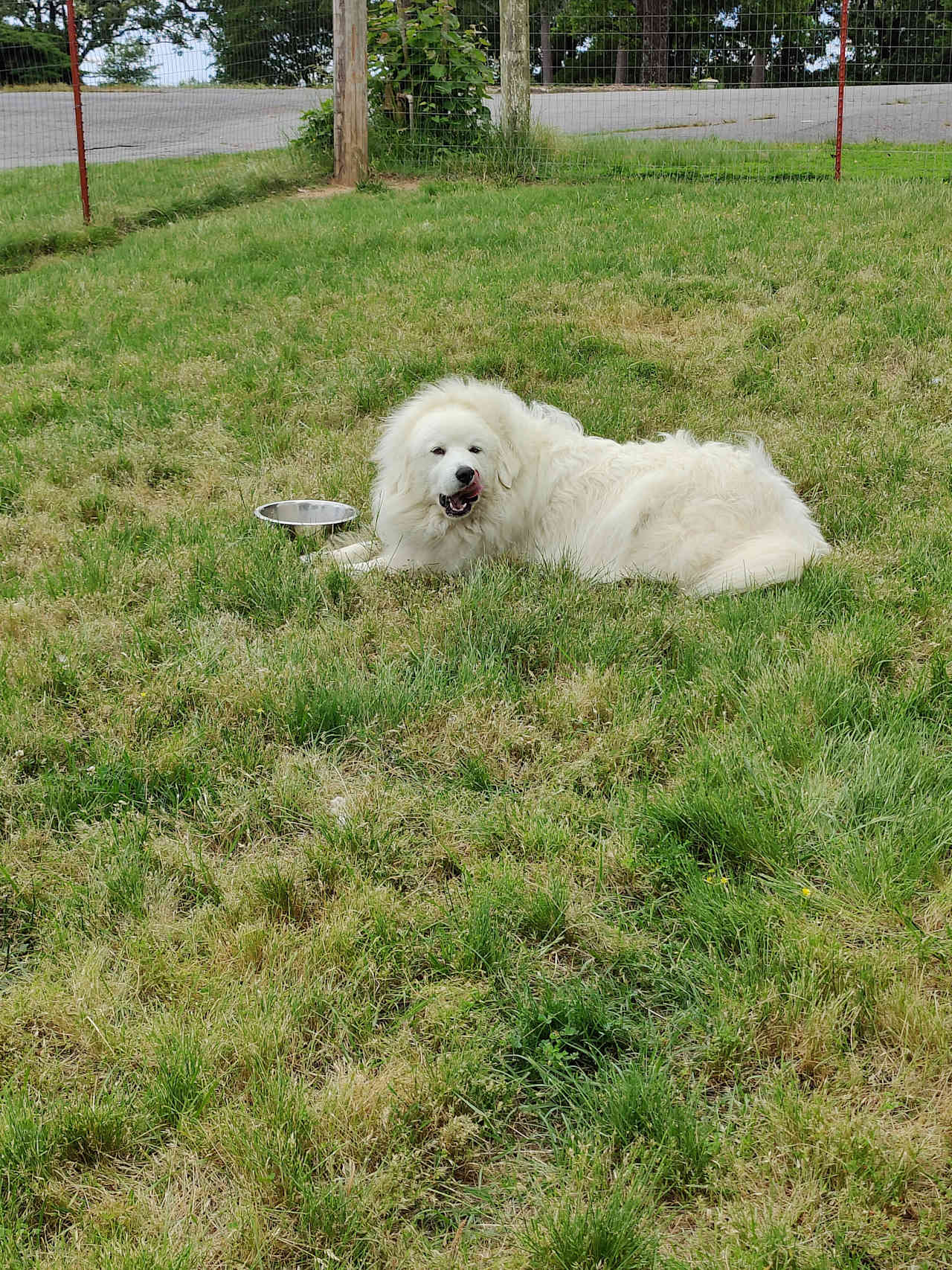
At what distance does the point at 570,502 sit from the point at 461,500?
1.72ft

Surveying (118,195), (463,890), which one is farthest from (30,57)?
(463,890)

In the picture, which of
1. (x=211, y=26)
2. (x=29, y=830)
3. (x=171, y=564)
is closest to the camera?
(x=29, y=830)

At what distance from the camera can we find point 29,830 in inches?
102

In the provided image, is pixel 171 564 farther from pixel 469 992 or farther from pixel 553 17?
pixel 553 17

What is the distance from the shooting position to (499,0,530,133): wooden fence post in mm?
11305

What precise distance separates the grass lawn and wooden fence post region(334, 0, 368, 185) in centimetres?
696

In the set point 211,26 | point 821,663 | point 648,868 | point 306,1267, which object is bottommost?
point 306,1267

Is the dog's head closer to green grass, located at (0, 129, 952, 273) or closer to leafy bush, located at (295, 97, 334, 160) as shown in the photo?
green grass, located at (0, 129, 952, 273)

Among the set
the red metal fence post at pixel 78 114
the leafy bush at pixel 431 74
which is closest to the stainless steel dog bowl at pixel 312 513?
the red metal fence post at pixel 78 114

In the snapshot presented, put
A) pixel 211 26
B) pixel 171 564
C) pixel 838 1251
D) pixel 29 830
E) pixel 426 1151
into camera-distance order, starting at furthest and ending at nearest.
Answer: pixel 211 26
pixel 171 564
pixel 29 830
pixel 426 1151
pixel 838 1251

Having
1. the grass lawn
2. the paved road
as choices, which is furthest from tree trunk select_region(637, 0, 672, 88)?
the grass lawn

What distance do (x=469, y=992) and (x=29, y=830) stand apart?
1258 mm

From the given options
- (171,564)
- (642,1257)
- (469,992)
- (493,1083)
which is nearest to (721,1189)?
(642,1257)

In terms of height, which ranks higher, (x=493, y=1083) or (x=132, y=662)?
(x=132, y=662)
